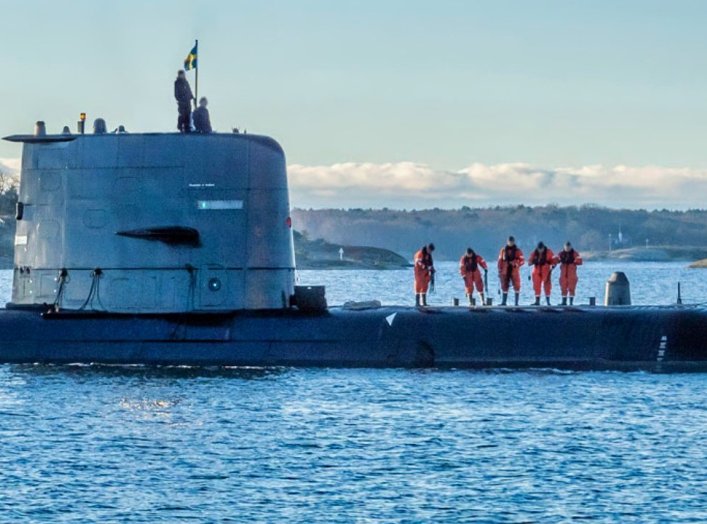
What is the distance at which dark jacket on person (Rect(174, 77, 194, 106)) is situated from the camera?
28688mm

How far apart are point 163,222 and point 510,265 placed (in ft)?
28.0

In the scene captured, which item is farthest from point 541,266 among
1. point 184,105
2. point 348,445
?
point 348,445

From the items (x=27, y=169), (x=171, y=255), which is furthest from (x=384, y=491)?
(x=27, y=169)

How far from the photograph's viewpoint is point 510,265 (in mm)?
32719

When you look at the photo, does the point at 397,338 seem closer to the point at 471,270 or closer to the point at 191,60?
the point at 471,270

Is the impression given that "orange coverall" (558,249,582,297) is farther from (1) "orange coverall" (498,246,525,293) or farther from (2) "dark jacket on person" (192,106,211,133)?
(2) "dark jacket on person" (192,106,211,133)

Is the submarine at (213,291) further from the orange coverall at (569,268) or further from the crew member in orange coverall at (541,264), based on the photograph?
the orange coverall at (569,268)

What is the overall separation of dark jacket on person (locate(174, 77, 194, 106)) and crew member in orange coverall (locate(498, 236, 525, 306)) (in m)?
8.10

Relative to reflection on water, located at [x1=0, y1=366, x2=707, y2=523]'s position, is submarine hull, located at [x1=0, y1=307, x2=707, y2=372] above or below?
above

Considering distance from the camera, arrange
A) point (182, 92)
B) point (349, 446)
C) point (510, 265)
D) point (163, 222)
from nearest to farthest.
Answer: point (349, 446), point (163, 222), point (182, 92), point (510, 265)

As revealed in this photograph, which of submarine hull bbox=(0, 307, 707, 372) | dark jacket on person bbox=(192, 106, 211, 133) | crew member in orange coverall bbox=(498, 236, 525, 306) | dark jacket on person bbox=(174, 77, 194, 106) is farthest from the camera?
crew member in orange coverall bbox=(498, 236, 525, 306)

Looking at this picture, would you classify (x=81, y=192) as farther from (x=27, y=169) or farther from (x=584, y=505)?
(x=584, y=505)

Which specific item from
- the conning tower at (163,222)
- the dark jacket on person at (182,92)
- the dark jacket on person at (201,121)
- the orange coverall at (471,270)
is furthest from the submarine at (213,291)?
the orange coverall at (471,270)

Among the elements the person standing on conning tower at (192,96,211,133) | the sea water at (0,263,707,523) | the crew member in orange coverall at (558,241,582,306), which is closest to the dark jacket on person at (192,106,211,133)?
the person standing on conning tower at (192,96,211,133)
